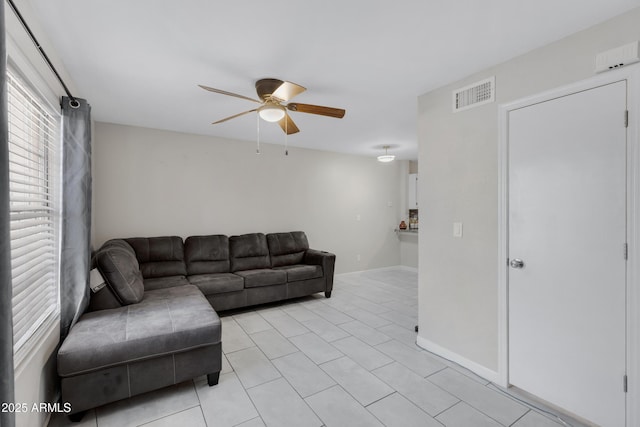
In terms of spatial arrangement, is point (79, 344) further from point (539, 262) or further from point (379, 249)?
point (379, 249)

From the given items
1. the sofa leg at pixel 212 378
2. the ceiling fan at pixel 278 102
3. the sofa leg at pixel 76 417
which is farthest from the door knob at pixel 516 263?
the sofa leg at pixel 76 417

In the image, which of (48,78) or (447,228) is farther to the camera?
(447,228)

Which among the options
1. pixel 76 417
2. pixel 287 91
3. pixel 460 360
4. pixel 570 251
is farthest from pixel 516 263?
pixel 76 417

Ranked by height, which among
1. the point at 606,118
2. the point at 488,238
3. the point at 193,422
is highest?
the point at 606,118

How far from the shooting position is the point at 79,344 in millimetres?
1880

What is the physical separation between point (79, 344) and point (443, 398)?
2.46 meters

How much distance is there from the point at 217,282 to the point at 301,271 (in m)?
1.18

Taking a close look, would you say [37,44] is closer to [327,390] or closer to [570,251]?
[327,390]

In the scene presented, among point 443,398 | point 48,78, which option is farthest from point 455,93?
point 48,78

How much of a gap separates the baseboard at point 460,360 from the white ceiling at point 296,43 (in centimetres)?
239

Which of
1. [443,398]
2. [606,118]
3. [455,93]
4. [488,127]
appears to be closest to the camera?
[606,118]

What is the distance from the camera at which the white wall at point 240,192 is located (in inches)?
156

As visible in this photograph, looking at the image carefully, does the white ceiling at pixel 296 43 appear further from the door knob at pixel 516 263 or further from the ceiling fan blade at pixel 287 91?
the door knob at pixel 516 263

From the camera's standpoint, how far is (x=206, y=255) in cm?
416
